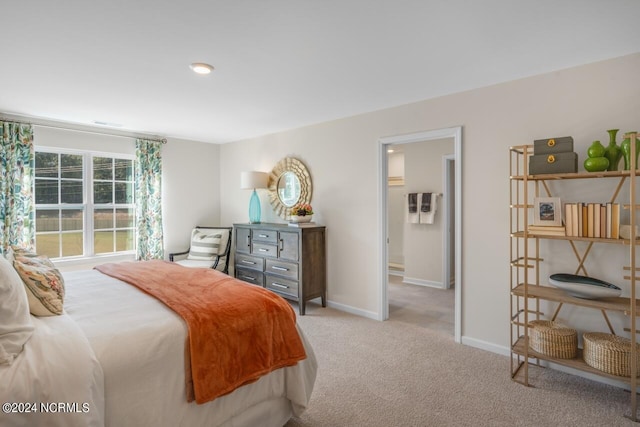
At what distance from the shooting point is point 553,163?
8.19 ft

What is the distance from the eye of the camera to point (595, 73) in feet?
8.55

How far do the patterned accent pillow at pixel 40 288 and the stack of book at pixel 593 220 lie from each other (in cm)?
334

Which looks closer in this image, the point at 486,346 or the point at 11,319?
the point at 11,319

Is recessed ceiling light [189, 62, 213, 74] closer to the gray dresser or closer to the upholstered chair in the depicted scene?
the gray dresser

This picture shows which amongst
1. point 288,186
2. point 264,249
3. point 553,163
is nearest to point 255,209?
point 288,186

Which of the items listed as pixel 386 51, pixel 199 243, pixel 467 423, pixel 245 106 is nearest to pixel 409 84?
pixel 386 51

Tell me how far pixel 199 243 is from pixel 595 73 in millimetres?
4979

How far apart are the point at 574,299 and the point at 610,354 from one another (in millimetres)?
382

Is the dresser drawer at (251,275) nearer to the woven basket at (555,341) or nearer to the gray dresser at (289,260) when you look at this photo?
the gray dresser at (289,260)

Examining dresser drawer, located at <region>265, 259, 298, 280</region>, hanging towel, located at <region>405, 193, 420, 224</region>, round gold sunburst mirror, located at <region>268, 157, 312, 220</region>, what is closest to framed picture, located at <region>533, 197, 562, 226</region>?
A: dresser drawer, located at <region>265, 259, 298, 280</region>

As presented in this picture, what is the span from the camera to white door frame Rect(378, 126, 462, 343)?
3.31 meters

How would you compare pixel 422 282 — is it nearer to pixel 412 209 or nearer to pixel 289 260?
pixel 412 209

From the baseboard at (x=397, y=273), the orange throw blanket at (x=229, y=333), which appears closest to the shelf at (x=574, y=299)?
the orange throw blanket at (x=229, y=333)

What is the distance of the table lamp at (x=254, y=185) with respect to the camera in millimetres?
4957
